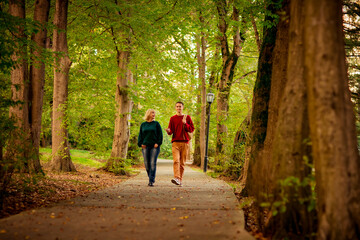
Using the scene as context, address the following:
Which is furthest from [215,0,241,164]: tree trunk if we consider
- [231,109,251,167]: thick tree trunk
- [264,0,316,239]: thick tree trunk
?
[264,0,316,239]: thick tree trunk

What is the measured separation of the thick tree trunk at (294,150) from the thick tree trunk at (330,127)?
53cm

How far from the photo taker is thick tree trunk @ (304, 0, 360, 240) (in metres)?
3.20

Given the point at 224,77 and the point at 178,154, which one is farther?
the point at 224,77

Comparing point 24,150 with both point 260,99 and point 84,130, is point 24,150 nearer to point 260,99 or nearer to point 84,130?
point 260,99

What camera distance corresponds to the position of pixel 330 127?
10.5 ft

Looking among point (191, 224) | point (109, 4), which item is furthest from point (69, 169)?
point (191, 224)

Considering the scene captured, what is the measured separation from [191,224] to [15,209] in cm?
302

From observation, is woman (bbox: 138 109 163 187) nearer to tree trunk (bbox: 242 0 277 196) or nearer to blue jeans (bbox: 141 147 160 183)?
blue jeans (bbox: 141 147 160 183)

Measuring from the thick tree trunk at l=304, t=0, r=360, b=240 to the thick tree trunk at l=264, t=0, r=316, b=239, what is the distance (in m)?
0.53

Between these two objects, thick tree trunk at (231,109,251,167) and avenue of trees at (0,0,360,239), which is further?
thick tree trunk at (231,109,251,167)

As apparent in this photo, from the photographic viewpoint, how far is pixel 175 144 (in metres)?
8.80

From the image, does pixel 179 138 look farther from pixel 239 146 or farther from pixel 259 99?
pixel 239 146

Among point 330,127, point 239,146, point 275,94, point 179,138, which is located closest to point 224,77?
point 239,146

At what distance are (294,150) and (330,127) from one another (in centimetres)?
76
